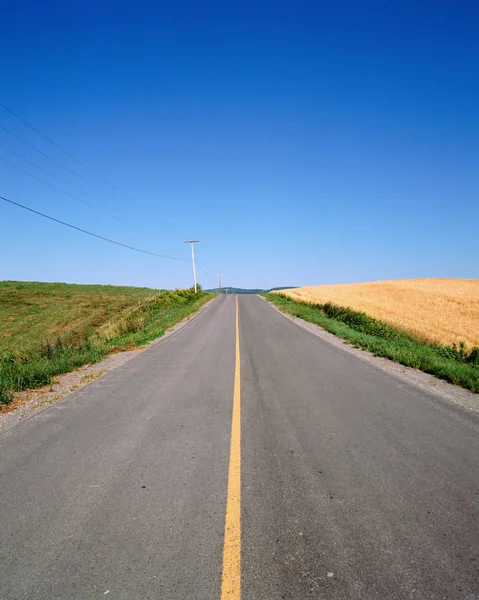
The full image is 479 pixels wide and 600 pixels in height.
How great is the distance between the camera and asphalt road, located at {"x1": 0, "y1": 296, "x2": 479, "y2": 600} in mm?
2412

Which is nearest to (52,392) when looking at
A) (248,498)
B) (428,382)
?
(248,498)

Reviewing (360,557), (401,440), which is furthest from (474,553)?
(401,440)

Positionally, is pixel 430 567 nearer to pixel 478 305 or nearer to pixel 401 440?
pixel 401 440

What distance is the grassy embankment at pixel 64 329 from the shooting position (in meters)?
8.34

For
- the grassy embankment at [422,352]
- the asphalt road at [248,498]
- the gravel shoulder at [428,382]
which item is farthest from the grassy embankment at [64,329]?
the grassy embankment at [422,352]

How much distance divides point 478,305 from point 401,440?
30.3 meters

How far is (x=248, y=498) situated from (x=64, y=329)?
2699 cm

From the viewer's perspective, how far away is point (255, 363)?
31.1 feet

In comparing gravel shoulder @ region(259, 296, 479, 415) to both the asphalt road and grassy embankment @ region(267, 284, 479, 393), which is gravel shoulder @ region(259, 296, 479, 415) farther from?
the asphalt road

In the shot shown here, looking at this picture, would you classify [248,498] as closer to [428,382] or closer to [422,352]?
[428,382]

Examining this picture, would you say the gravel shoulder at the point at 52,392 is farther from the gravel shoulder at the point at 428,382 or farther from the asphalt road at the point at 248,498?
the gravel shoulder at the point at 428,382

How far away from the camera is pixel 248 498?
11.0 ft

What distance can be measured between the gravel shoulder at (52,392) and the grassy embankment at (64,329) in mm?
226

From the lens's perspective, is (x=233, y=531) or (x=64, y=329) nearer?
(x=233, y=531)
